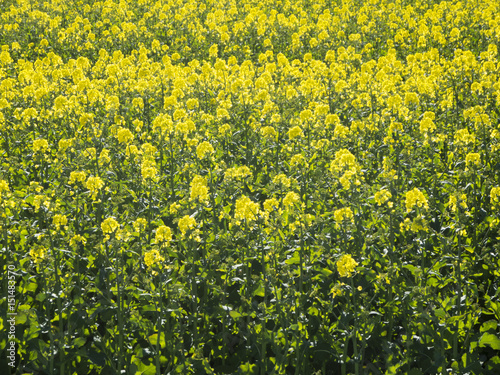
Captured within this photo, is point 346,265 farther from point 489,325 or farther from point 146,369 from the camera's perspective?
point 146,369

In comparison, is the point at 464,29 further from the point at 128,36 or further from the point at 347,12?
the point at 128,36

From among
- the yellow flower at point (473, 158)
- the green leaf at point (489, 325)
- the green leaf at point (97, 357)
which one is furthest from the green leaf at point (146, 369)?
the yellow flower at point (473, 158)

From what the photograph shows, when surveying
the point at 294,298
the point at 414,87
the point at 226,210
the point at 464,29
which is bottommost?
the point at 294,298

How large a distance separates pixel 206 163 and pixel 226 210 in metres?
1.66

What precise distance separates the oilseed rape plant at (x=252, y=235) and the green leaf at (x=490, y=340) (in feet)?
0.04

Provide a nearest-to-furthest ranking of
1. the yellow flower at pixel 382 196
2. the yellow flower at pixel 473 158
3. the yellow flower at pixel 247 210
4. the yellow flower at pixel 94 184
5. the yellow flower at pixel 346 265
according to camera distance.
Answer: the yellow flower at pixel 346 265 < the yellow flower at pixel 247 210 < the yellow flower at pixel 382 196 < the yellow flower at pixel 94 184 < the yellow flower at pixel 473 158

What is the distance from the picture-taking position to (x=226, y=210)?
5.38 metres

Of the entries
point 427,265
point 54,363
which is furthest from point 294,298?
point 54,363

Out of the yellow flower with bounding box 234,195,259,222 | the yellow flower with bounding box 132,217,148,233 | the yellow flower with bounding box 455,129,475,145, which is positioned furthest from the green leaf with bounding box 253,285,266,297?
the yellow flower with bounding box 455,129,475,145

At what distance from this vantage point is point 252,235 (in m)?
5.17

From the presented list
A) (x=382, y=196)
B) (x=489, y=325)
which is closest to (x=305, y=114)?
(x=382, y=196)

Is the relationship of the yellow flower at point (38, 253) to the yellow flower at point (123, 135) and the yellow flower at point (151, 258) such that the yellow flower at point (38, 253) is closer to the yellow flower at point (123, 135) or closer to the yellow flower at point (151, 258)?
the yellow flower at point (151, 258)

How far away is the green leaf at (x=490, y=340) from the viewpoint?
13.3 ft

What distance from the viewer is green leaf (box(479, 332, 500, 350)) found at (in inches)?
159
